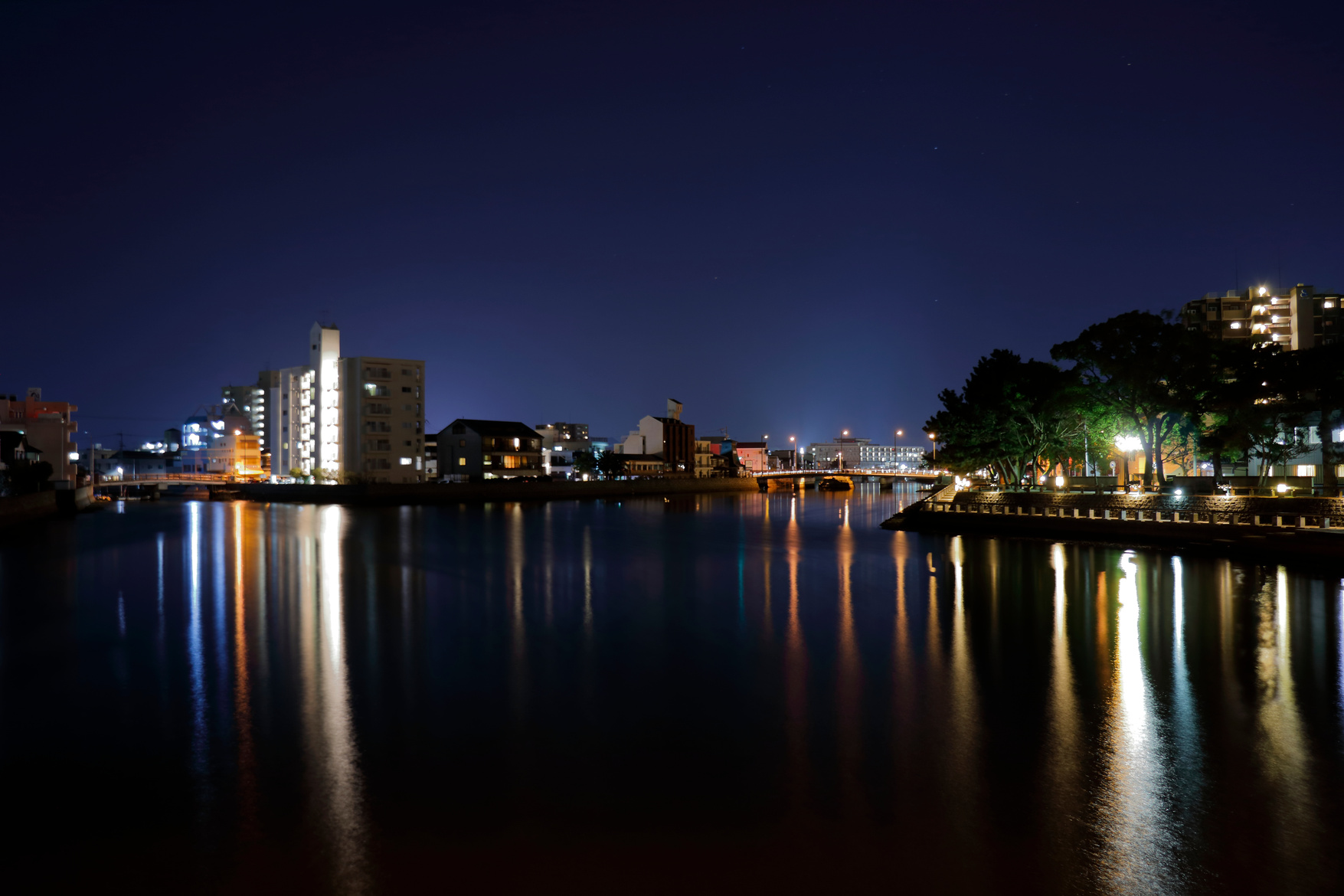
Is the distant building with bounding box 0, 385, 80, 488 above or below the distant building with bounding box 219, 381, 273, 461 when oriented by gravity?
below

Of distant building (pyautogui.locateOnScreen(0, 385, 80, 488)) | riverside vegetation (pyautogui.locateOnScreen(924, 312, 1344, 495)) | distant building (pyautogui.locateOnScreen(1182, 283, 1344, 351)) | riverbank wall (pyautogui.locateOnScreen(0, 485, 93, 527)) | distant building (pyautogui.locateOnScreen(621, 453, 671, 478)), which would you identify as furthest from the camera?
distant building (pyautogui.locateOnScreen(621, 453, 671, 478))

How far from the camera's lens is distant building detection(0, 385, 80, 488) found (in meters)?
54.2

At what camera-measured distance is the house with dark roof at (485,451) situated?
74062 mm

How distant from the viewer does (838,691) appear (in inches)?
425

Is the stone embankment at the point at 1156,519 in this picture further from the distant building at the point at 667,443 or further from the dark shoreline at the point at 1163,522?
the distant building at the point at 667,443

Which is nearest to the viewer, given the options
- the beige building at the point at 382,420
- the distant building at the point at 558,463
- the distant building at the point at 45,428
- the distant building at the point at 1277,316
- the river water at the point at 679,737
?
the river water at the point at 679,737

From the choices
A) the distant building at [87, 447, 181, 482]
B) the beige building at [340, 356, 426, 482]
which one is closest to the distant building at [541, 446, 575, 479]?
the beige building at [340, 356, 426, 482]

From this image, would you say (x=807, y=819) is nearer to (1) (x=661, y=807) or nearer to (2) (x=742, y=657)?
(1) (x=661, y=807)

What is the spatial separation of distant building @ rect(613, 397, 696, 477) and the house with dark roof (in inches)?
872

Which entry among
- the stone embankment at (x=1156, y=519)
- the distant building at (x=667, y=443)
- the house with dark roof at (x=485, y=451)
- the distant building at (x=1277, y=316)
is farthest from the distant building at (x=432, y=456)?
the distant building at (x=1277, y=316)

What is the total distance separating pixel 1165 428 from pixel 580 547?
1002 inches

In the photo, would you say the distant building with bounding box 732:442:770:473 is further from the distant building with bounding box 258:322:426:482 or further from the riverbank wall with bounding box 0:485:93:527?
the riverbank wall with bounding box 0:485:93:527

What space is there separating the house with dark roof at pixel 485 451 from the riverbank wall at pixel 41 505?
92.8 feet

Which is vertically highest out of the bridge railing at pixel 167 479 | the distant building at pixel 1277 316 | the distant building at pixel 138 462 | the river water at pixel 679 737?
the distant building at pixel 1277 316
